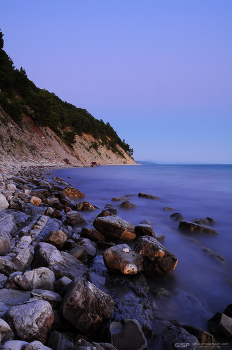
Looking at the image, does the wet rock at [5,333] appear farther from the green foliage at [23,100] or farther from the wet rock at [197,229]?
the green foliage at [23,100]

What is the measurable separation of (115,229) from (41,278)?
2483mm

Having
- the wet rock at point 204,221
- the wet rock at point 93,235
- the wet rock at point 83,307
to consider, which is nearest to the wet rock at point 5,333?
the wet rock at point 83,307

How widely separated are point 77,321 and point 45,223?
3064 mm

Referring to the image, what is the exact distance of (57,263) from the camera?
308cm

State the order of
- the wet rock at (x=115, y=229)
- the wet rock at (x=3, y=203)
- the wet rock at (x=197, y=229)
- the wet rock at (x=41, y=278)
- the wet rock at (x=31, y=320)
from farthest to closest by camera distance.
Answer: the wet rock at (x=197, y=229) < the wet rock at (x=3, y=203) < the wet rock at (x=115, y=229) < the wet rock at (x=41, y=278) < the wet rock at (x=31, y=320)

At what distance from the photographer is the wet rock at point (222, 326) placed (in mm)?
2449

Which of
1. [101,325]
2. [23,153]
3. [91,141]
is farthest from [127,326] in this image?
[91,141]

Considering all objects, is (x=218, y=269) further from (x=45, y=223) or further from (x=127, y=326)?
(x=45, y=223)

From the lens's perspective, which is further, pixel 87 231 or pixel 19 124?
pixel 19 124

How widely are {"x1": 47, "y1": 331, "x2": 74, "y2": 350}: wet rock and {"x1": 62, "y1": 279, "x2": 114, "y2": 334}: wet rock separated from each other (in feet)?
0.67

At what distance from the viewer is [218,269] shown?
410 centimetres

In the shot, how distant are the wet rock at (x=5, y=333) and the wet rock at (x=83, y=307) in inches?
22.1

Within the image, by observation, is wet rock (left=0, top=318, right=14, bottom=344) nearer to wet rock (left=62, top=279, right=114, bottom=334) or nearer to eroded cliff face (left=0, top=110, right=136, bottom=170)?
wet rock (left=62, top=279, right=114, bottom=334)

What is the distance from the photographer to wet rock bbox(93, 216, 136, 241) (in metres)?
4.89
